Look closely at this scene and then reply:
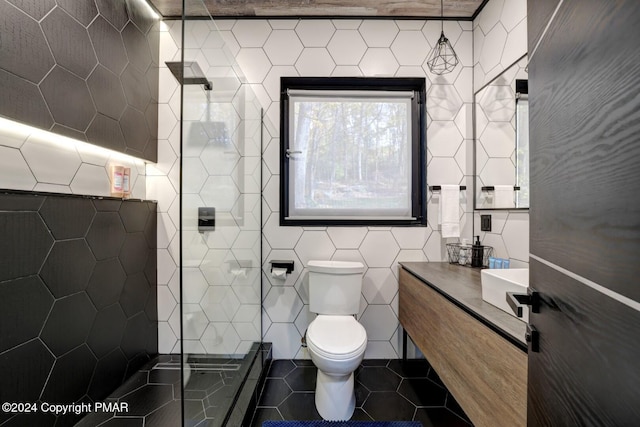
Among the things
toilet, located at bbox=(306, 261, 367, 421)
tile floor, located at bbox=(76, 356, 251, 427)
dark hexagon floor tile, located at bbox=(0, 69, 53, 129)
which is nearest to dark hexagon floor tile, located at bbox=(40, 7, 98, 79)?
dark hexagon floor tile, located at bbox=(0, 69, 53, 129)

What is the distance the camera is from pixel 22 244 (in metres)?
1.04

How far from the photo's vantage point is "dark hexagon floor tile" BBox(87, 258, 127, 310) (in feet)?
4.55

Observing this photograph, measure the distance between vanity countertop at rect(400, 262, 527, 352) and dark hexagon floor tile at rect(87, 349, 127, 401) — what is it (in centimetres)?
189

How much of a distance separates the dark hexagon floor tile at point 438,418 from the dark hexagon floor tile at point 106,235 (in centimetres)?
200

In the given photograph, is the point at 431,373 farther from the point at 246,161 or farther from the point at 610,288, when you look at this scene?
the point at 246,161

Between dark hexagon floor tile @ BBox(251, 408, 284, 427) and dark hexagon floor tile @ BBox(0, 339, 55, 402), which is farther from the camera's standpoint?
dark hexagon floor tile @ BBox(251, 408, 284, 427)

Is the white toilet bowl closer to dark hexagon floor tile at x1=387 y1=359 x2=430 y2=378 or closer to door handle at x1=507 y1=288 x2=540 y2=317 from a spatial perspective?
dark hexagon floor tile at x1=387 y1=359 x2=430 y2=378

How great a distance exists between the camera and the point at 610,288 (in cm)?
36

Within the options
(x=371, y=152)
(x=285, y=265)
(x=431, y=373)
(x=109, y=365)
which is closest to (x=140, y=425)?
(x=109, y=365)

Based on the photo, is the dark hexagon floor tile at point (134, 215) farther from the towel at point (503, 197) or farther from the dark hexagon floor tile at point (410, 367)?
the towel at point (503, 197)

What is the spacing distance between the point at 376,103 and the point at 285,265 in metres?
1.40

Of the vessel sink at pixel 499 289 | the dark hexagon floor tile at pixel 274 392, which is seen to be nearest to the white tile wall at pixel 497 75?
the vessel sink at pixel 499 289

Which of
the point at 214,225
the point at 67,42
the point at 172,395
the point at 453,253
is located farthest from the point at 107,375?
the point at 453,253

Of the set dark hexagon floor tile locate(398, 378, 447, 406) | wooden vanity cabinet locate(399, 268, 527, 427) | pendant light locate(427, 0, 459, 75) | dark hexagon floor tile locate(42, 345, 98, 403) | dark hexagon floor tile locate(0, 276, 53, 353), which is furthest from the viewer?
pendant light locate(427, 0, 459, 75)
